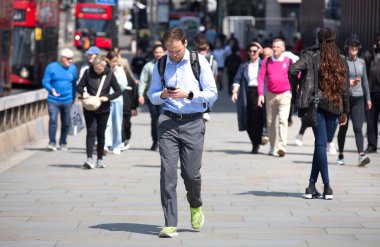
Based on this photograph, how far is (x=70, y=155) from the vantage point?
56.5 feet

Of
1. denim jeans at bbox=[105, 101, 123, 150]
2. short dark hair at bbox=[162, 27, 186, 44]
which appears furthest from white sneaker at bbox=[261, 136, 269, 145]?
short dark hair at bbox=[162, 27, 186, 44]

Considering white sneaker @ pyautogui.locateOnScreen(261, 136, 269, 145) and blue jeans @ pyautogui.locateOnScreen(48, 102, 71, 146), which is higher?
blue jeans @ pyautogui.locateOnScreen(48, 102, 71, 146)

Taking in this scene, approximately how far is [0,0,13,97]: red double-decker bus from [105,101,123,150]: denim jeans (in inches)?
360

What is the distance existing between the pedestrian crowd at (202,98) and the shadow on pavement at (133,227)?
39 centimetres

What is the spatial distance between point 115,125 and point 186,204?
18.5 ft

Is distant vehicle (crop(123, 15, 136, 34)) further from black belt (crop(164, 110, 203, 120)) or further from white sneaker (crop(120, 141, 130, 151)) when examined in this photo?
black belt (crop(164, 110, 203, 120))

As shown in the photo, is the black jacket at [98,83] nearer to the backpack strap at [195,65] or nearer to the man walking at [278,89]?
the man walking at [278,89]

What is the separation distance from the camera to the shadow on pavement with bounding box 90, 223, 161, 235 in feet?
32.9

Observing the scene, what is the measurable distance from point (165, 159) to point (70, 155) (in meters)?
7.70

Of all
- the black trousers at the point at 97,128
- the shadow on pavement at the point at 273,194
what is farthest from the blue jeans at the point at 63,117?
the shadow on pavement at the point at 273,194

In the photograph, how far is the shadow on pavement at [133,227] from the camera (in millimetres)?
10039

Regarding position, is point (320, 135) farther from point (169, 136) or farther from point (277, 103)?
point (277, 103)

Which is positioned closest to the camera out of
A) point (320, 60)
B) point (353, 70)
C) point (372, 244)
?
point (372, 244)

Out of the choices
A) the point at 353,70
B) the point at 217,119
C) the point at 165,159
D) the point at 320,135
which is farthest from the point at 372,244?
the point at 217,119
